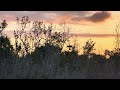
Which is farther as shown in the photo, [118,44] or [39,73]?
[118,44]

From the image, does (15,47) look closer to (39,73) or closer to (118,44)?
(39,73)

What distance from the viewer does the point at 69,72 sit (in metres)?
5.99

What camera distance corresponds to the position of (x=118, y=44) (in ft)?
21.9

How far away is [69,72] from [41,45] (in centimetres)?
112

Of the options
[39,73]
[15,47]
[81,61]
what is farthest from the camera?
[15,47]
